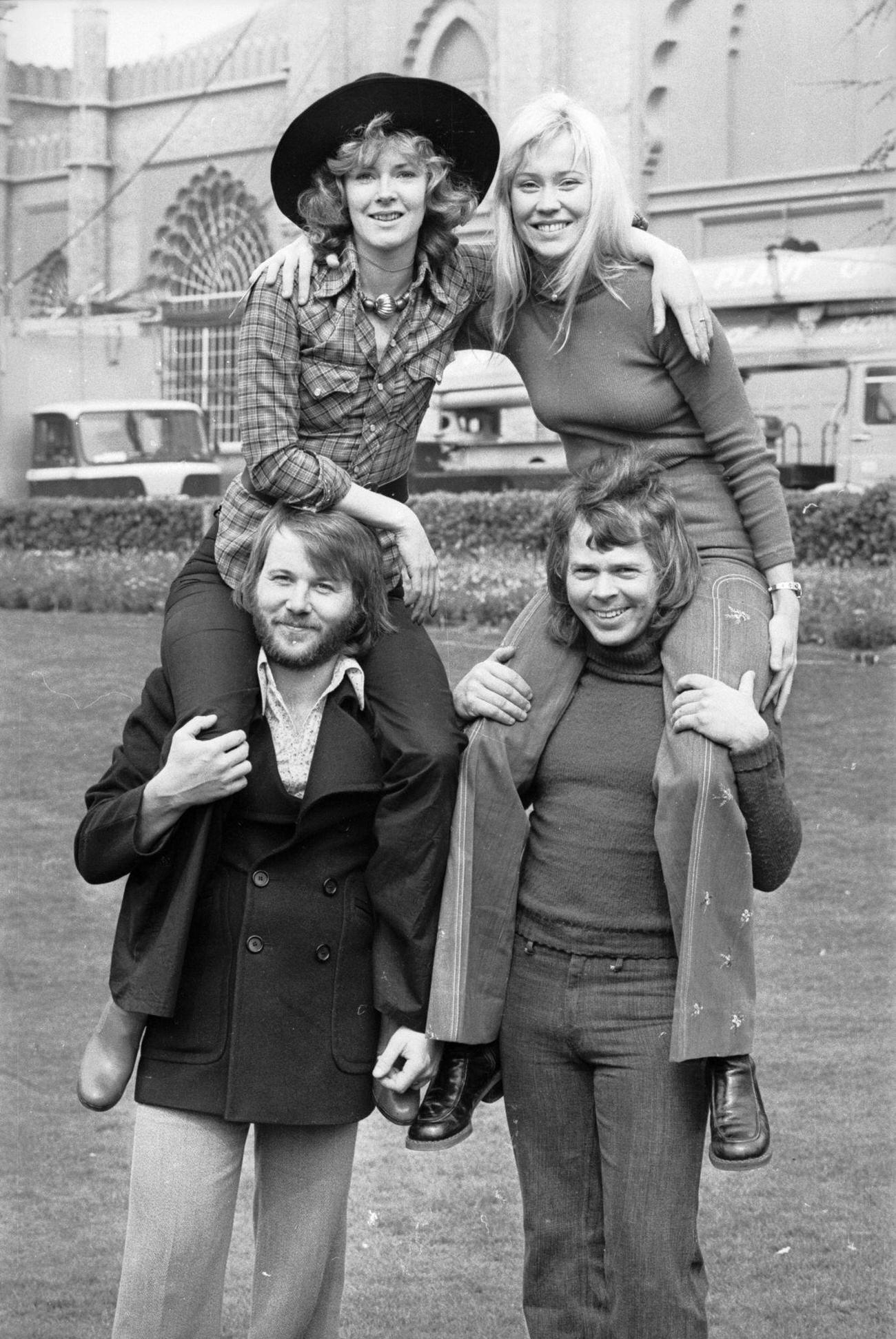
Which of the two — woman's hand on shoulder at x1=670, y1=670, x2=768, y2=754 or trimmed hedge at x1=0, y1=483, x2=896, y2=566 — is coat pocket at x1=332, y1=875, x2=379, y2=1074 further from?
trimmed hedge at x1=0, y1=483, x2=896, y2=566

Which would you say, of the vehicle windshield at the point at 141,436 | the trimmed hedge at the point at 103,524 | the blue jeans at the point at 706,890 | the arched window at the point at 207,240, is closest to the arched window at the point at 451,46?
the vehicle windshield at the point at 141,436

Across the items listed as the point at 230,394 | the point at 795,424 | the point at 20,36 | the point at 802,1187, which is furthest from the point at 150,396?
the point at 802,1187

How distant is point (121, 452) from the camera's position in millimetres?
19938

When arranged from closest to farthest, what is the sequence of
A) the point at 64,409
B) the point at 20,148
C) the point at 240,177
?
the point at 64,409, the point at 240,177, the point at 20,148

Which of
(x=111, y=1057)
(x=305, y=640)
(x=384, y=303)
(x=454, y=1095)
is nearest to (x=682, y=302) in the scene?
(x=384, y=303)

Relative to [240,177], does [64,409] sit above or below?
below

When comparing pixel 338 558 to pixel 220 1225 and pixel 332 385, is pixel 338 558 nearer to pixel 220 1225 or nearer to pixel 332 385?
pixel 332 385

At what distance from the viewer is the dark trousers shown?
2668mm

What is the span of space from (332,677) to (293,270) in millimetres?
725

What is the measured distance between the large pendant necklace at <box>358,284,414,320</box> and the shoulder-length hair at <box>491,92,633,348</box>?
171 millimetres

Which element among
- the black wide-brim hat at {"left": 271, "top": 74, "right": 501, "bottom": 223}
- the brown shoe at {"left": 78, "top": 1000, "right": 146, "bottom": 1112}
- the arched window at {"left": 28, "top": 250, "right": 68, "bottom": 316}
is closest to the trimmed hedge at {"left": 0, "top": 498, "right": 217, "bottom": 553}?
the black wide-brim hat at {"left": 271, "top": 74, "right": 501, "bottom": 223}

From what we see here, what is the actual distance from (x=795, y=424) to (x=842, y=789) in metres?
9.41

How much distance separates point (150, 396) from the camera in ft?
80.8

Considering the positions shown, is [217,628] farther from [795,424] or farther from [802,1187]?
[795,424]
